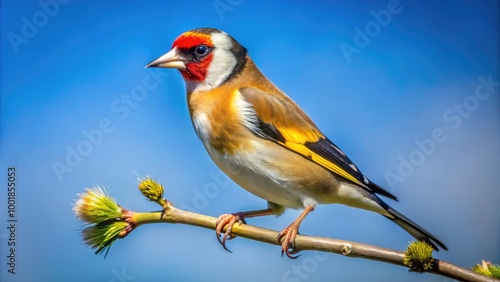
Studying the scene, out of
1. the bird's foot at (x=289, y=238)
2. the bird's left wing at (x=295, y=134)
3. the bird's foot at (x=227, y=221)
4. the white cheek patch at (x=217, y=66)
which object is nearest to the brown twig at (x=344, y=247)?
the bird's foot at (x=289, y=238)

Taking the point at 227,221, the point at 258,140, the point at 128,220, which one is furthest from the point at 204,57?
the point at 128,220

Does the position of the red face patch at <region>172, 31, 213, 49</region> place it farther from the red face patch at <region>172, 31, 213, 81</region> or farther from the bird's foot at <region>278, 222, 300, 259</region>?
the bird's foot at <region>278, 222, 300, 259</region>

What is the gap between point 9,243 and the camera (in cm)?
177

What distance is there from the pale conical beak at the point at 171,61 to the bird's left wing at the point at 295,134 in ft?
0.56

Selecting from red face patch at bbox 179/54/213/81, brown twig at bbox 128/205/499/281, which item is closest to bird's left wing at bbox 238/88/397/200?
red face patch at bbox 179/54/213/81

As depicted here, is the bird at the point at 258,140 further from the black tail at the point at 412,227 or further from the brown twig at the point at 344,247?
the brown twig at the point at 344,247

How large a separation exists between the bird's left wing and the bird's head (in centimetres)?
8

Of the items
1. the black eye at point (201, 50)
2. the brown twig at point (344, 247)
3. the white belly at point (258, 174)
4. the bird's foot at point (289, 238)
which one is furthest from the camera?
the black eye at point (201, 50)

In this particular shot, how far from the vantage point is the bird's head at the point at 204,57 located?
1479 mm

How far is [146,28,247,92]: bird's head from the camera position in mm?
1479

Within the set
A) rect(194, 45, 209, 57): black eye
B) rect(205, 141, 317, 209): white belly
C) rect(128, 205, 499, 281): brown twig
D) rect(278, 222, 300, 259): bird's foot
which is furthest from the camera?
rect(194, 45, 209, 57): black eye

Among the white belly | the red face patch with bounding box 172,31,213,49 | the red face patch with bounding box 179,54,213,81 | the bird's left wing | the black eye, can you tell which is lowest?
the white belly

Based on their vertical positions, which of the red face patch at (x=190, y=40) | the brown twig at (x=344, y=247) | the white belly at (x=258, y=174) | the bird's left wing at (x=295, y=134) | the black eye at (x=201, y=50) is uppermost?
the red face patch at (x=190, y=40)

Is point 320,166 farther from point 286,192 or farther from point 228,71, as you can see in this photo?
point 228,71
